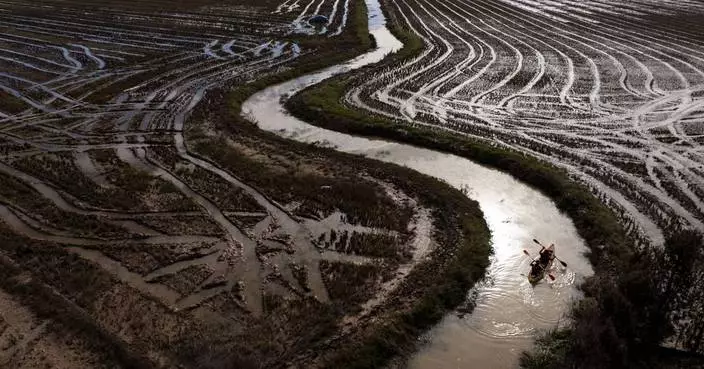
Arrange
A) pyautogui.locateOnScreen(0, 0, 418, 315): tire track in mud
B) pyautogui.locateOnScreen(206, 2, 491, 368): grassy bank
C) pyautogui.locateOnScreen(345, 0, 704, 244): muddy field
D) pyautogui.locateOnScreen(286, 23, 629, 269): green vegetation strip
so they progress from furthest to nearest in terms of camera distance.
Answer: pyautogui.locateOnScreen(345, 0, 704, 244): muddy field → pyautogui.locateOnScreen(286, 23, 629, 269): green vegetation strip → pyautogui.locateOnScreen(0, 0, 418, 315): tire track in mud → pyautogui.locateOnScreen(206, 2, 491, 368): grassy bank

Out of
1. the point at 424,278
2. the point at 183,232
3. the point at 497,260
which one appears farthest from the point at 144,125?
the point at 497,260

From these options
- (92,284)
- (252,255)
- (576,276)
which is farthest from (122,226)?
(576,276)

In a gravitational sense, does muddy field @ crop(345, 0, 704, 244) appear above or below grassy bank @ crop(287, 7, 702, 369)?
above

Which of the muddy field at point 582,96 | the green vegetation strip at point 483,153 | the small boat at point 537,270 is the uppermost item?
the muddy field at point 582,96

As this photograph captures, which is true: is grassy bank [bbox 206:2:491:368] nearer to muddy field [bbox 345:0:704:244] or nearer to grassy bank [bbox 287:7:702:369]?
grassy bank [bbox 287:7:702:369]

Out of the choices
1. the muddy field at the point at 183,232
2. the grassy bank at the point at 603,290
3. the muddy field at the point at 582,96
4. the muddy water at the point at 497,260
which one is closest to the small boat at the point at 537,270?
the muddy water at the point at 497,260

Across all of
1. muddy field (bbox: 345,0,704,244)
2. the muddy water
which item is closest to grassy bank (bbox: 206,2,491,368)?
→ the muddy water

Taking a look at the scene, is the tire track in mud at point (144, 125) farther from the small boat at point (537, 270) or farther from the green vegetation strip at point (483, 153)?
the green vegetation strip at point (483, 153)
